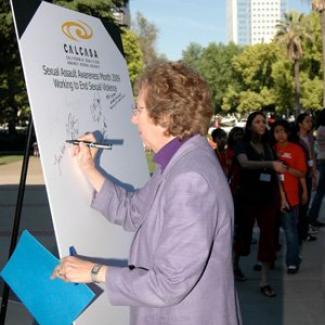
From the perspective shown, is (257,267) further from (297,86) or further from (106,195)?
(297,86)

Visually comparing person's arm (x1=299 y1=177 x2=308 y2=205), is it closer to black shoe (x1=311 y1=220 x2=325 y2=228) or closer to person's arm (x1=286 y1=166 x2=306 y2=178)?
person's arm (x1=286 y1=166 x2=306 y2=178)

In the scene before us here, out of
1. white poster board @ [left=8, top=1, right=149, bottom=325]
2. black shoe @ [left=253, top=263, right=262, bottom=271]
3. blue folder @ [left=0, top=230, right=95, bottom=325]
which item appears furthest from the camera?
black shoe @ [left=253, top=263, right=262, bottom=271]

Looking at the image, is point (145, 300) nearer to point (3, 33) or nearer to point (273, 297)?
point (273, 297)

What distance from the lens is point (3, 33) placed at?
26.8 metres

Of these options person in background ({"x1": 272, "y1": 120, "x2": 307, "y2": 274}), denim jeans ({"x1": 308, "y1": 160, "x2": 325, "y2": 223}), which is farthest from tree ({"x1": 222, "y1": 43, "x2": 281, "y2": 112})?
person in background ({"x1": 272, "y1": 120, "x2": 307, "y2": 274})

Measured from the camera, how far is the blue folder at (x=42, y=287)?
91.4 inches

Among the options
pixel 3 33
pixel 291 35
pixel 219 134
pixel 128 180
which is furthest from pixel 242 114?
pixel 128 180

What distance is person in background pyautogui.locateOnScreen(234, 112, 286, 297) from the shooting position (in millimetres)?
5836

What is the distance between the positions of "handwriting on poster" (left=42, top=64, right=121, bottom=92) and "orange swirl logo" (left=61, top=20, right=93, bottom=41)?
0.16 m

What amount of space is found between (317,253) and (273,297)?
7.08 feet

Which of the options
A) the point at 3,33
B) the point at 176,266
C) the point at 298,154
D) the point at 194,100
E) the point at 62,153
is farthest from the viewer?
the point at 3,33

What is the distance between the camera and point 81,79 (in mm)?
2785
